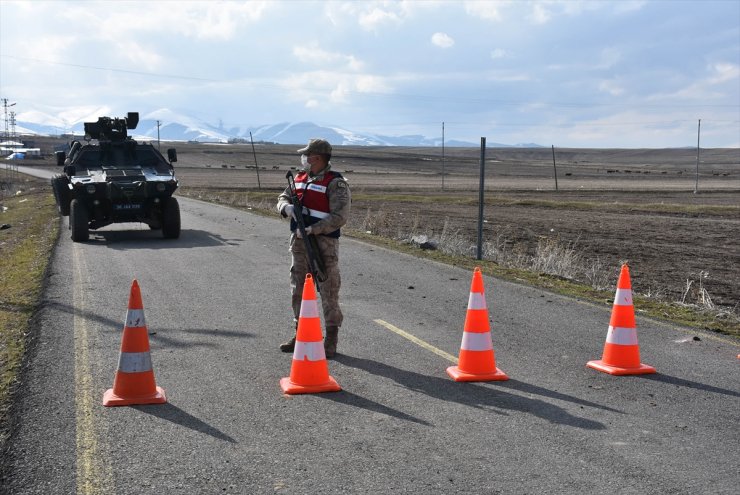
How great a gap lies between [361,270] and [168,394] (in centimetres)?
723

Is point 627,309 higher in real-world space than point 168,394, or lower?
higher

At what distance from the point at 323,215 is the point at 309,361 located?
144cm

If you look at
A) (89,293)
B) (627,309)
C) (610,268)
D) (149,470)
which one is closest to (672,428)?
(627,309)

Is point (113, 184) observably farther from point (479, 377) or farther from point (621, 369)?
point (621, 369)

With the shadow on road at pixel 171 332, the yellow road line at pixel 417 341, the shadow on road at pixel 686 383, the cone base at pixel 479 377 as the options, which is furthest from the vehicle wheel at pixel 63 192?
the shadow on road at pixel 686 383

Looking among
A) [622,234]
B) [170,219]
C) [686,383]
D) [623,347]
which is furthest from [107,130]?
[686,383]

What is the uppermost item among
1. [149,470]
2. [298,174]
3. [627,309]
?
[298,174]

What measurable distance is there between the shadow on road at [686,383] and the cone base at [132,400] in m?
3.88

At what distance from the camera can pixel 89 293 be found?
1052 cm

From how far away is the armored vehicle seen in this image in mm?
17109

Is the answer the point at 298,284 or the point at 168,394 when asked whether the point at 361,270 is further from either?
the point at 168,394

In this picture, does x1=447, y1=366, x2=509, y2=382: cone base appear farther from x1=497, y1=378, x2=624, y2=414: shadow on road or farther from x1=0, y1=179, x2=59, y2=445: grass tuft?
x1=0, y1=179, x2=59, y2=445: grass tuft

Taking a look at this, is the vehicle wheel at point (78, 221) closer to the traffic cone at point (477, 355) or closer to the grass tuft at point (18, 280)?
the grass tuft at point (18, 280)

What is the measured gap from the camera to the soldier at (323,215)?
7.05m
